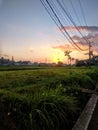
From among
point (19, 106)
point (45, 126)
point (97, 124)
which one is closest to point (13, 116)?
point (19, 106)

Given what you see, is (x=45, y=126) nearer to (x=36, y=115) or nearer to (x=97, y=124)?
(x=36, y=115)

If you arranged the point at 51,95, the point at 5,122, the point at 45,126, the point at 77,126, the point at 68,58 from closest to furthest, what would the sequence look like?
the point at 5,122, the point at 45,126, the point at 77,126, the point at 51,95, the point at 68,58

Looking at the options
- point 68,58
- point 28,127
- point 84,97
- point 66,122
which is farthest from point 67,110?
point 68,58

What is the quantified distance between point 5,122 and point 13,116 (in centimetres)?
51

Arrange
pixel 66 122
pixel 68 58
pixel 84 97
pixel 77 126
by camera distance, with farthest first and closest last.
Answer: pixel 68 58
pixel 84 97
pixel 66 122
pixel 77 126

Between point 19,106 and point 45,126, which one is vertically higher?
point 19,106

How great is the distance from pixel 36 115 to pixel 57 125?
0.77 metres

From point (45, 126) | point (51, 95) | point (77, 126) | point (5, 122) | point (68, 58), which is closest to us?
point (5, 122)

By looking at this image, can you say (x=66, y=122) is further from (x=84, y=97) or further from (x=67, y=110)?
(x=84, y=97)

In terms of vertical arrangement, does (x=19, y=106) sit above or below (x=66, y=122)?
above

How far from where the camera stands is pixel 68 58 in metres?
147

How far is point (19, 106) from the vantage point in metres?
6.86

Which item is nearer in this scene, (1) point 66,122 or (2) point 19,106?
(2) point 19,106

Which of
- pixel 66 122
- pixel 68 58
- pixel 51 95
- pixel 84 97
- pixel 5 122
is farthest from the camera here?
pixel 68 58
